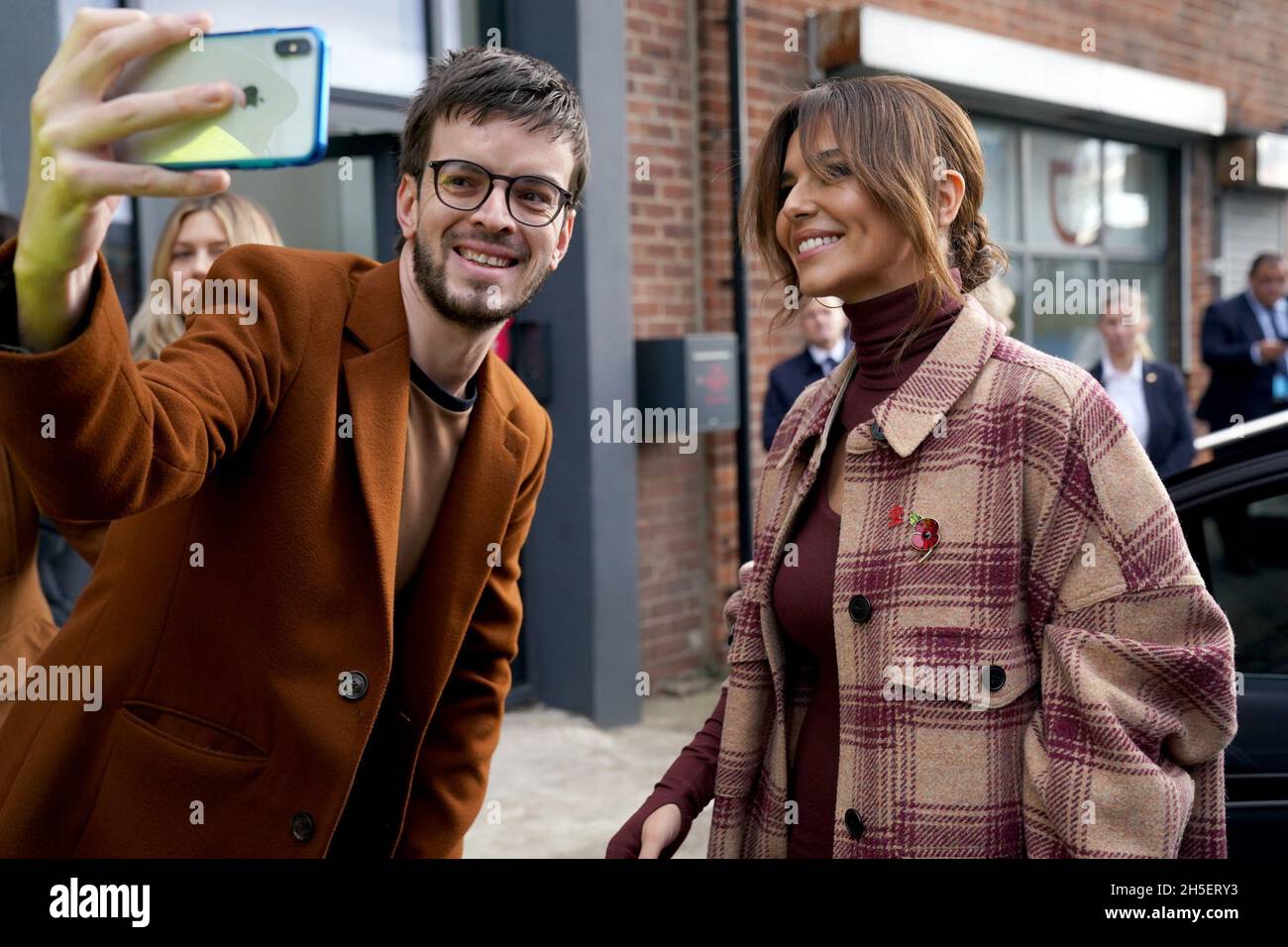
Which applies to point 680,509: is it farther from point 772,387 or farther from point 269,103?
point 269,103

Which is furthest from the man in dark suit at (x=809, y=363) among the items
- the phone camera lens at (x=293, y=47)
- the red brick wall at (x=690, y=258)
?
the phone camera lens at (x=293, y=47)

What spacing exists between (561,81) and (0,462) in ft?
4.79

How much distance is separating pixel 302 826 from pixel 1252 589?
6.93ft

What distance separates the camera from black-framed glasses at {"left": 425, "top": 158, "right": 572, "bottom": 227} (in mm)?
2205

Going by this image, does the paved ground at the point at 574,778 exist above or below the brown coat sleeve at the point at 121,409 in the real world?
below

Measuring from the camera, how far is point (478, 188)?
2.21 m

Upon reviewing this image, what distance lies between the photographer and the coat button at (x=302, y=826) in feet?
6.95

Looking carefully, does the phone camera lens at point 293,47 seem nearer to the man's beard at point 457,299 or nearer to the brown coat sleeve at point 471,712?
the man's beard at point 457,299

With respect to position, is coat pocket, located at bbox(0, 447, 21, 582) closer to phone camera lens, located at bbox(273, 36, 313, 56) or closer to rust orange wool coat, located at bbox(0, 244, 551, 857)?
rust orange wool coat, located at bbox(0, 244, 551, 857)

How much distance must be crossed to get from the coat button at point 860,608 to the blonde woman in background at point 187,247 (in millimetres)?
2466

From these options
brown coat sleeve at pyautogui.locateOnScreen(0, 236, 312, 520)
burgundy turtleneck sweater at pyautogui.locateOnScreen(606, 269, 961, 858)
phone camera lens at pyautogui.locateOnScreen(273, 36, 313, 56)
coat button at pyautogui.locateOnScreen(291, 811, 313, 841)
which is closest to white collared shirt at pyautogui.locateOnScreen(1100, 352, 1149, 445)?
burgundy turtleneck sweater at pyautogui.locateOnScreen(606, 269, 961, 858)

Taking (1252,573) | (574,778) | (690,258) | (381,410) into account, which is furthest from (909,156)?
(690,258)

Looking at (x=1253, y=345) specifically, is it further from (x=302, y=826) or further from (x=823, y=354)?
(x=302, y=826)

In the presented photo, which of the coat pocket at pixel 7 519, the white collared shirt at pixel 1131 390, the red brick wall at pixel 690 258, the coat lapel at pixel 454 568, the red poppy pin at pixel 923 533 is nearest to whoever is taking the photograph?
the red poppy pin at pixel 923 533
